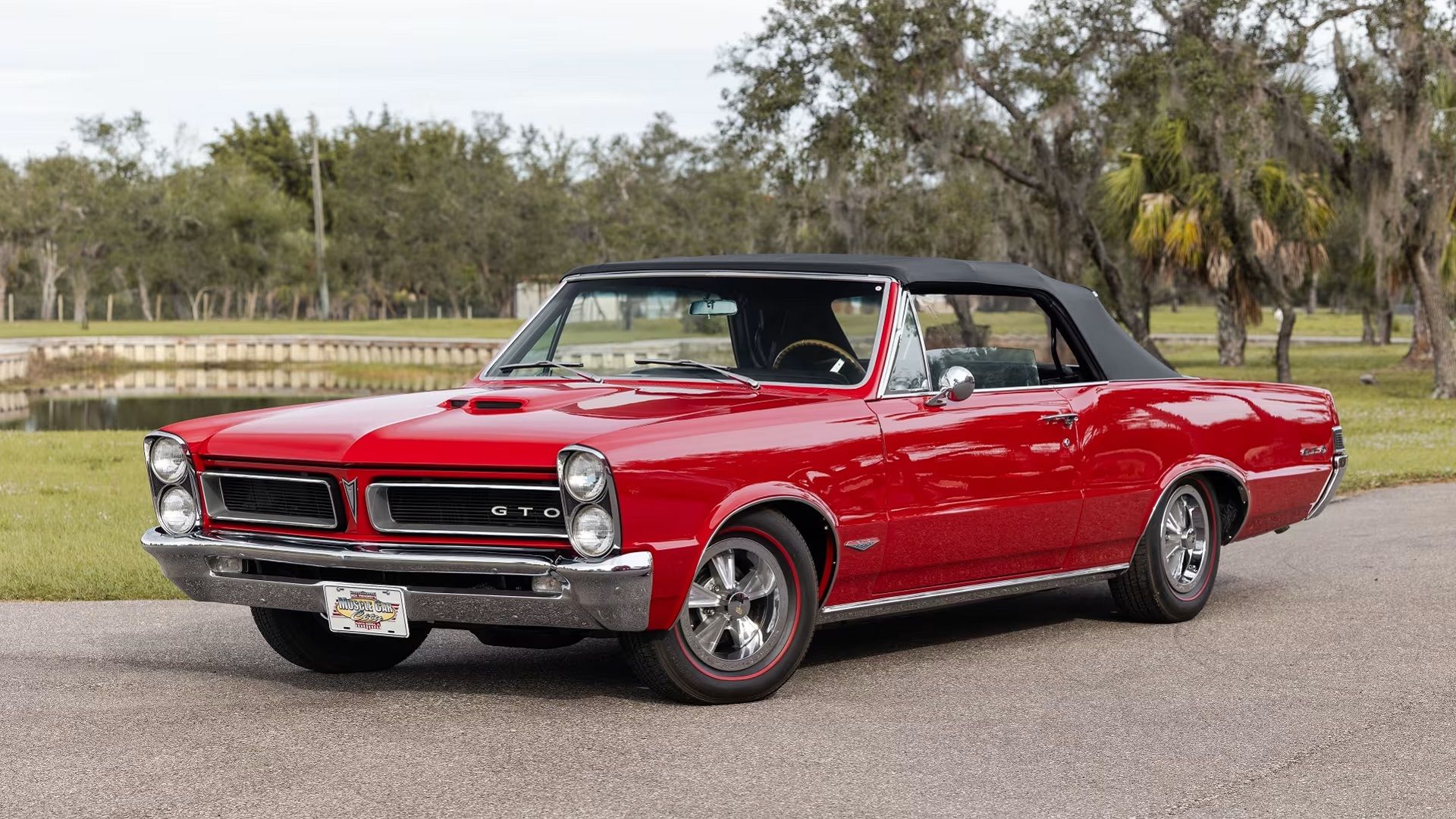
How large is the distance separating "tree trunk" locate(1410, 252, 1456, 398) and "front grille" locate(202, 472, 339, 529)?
23.6 meters

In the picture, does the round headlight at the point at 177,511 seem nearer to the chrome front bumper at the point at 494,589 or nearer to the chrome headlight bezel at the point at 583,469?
the chrome front bumper at the point at 494,589

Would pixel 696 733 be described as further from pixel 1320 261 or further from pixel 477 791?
pixel 1320 261

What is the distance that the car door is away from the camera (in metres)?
6.78

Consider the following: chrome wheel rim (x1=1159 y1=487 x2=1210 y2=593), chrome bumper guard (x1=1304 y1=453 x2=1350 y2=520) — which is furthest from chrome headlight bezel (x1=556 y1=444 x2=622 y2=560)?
chrome bumper guard (x1=1304 y1=453 x2=1350 y2=520)

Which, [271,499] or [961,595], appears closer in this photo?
[271,499]

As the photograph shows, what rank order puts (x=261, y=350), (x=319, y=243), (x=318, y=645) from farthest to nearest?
(x=319, y=243), (x=261, y=350), (x=318, y=645)

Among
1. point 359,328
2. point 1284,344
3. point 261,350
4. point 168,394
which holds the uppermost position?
point 1284,344

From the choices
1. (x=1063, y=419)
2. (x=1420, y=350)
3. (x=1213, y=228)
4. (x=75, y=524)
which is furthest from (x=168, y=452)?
(x=1420, y=350)

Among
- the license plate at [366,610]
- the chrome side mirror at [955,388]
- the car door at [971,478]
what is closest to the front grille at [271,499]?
the license plate at [366,610]

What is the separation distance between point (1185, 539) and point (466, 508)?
3.98 m

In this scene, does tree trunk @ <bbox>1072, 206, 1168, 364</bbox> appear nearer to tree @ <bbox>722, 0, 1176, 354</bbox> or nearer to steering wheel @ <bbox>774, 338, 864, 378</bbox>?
tree @ <bbox>722, 0, 1176, 354</bbox>

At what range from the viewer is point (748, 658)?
6.28 m

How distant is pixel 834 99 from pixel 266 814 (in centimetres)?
2309

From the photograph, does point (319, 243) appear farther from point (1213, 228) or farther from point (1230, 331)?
point (1213, 228)
